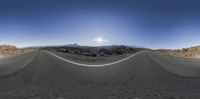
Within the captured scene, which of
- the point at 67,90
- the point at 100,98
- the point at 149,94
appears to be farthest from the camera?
the point at 67,90

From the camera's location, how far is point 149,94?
794 centimetres

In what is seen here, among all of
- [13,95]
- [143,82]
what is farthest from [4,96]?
[143,82]

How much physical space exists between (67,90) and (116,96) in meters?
1.67

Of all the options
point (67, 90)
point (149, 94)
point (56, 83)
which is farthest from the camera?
point (56, 83)

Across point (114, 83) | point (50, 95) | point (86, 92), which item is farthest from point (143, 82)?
point (50, 95)

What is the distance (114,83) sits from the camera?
33.8 feet

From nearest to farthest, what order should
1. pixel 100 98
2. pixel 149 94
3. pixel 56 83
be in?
pixel 100 98
pixel 149 94
pixel 56 83

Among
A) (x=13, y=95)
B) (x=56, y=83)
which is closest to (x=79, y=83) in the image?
(x=56, y=83)

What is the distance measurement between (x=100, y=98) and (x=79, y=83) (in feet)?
9.50

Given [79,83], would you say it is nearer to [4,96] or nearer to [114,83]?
[114,83]

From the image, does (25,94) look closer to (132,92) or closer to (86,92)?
(86,92)

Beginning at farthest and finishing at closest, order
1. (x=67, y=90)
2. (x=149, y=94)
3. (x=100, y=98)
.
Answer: (x=67, y=90), (x=149, y=94), (x=100, y=98)

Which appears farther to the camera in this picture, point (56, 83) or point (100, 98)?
point (56, 83)

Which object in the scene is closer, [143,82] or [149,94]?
[149,94]
